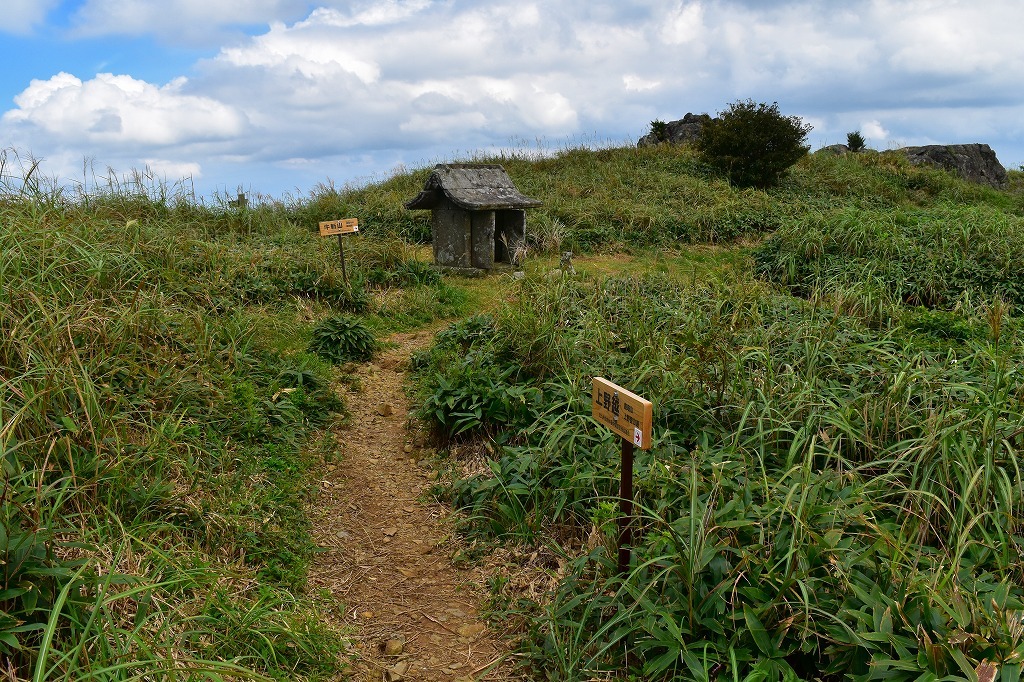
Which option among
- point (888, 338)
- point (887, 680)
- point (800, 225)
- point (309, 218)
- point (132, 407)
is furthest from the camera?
point (309, 218)

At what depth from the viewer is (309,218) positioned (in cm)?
1304

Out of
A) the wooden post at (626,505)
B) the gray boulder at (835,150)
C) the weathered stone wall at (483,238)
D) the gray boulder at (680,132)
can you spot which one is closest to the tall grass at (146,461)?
the wooden post at (626,505)

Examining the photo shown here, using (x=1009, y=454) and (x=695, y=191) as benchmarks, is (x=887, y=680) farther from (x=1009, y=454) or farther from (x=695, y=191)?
(x=695, y=191)

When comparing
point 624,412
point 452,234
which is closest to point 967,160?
point 452,234

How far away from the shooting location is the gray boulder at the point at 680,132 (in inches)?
882

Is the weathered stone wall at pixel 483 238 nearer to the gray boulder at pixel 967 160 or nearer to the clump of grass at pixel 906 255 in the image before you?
the clump of grass at pixel 906 255

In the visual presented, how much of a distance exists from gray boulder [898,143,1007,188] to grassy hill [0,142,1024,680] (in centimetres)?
1633

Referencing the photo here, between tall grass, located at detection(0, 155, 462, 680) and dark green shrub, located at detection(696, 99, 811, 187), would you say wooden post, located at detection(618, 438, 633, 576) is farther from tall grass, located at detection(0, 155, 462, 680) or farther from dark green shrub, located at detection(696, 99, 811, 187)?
dark green shrub, located at detection(696, 99, 811, 187)

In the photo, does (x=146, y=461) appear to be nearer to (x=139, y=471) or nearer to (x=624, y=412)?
(x=139, y=471)

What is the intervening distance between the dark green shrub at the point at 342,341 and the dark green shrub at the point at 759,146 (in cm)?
1275

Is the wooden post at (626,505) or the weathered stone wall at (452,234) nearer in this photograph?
the wooden post at (626,505)

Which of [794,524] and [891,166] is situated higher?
[891,166]

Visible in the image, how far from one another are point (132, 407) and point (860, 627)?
3.92 m

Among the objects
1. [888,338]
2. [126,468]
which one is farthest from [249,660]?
[888,338]
